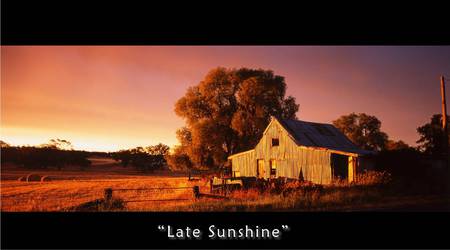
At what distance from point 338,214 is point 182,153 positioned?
1195 inches

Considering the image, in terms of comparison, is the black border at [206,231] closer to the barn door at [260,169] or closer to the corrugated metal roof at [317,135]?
the corrugated metal roof at [317,135]

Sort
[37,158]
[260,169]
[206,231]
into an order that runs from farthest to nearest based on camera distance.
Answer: [37,158]
[260,169]
[206,231]

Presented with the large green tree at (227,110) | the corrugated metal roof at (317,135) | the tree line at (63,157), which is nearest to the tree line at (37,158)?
the tree line at (63,157)

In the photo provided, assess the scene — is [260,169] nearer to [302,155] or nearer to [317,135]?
[302,155]

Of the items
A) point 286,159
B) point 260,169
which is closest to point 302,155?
point 286,159

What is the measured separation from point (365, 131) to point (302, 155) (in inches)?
1634

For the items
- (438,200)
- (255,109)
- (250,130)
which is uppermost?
(255,109)

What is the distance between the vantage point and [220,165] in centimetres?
3584

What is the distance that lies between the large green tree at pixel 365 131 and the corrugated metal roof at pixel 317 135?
31.9m

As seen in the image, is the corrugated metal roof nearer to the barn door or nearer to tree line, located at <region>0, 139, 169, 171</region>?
the barn door

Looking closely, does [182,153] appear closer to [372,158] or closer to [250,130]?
[250,130]

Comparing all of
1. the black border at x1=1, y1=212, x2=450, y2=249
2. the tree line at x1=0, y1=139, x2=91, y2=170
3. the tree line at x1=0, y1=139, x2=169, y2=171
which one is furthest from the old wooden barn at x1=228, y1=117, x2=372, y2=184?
the tree line at x1=0, y1=139, x2=91, y2=170

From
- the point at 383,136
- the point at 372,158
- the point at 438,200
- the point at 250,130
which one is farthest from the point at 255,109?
the point at 383,136

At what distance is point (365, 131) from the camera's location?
198 ft
